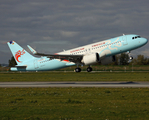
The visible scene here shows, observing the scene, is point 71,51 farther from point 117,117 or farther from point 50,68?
point 117,117

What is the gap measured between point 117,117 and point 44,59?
44.9 metres

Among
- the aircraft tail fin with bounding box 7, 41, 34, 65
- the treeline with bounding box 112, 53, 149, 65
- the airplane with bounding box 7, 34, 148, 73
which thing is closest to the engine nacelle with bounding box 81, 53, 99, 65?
the airplane with bounding box 7, 34, 148, 73

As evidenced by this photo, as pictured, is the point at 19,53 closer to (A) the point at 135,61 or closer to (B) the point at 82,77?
(B) the point at 82,77

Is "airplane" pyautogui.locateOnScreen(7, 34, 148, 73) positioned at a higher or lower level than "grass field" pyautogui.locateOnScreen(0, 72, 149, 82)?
higher

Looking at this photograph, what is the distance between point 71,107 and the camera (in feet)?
39.2

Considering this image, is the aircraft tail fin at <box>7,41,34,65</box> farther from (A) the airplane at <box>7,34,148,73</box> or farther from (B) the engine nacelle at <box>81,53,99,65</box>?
(B) the engine nacelle at <box>81,53,99,65</box>

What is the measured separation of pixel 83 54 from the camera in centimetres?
4653

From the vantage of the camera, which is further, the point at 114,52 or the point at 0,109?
the point at 114,52

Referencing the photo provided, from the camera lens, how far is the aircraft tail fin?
5722cm

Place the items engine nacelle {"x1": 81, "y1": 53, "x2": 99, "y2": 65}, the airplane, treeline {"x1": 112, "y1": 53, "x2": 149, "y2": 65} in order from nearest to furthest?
the airplane, engine nacelle {"x1": 81, "y1": 53, "x2": 99, "y2": 65}, treeline {"x1": 112, "y1": 53, "x2": 149, "y2": 65}

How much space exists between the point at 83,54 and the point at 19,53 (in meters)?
19.3

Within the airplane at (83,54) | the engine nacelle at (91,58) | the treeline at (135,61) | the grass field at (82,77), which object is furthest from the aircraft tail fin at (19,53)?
the treeline at (135,61)

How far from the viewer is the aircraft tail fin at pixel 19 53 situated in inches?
2253

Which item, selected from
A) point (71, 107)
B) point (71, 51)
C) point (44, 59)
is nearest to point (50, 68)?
point (44, 59)
